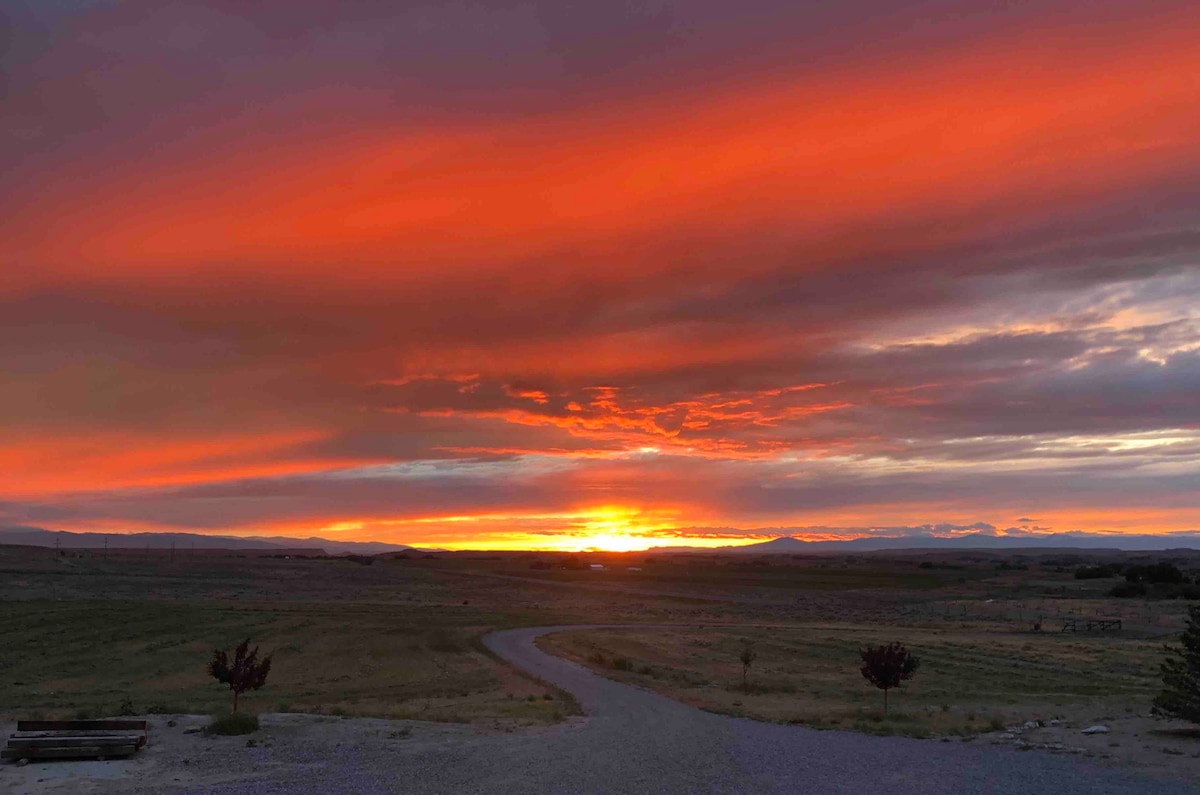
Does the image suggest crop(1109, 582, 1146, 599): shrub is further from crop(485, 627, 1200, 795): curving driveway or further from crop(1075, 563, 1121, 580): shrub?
crop(485, 627, 1200, 795): curving driveway

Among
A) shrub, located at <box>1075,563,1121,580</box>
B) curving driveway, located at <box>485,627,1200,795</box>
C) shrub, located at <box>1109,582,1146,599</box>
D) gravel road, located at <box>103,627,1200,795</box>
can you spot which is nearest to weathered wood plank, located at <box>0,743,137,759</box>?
gravel road, located at <box>103,627,1200,795</box>

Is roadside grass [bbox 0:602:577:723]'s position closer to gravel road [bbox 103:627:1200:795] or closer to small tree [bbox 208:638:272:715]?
small tree [bbox 208:638:272:715]

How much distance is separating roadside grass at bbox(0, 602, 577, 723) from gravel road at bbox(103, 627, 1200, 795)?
428 cm

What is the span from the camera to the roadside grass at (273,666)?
28.0 meters

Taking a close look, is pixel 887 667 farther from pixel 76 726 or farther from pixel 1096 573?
pixel 1096 573

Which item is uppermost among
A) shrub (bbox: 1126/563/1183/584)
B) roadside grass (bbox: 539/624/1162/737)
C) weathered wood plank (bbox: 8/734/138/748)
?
weathered wood plank (bbox: 8/734/138/748)

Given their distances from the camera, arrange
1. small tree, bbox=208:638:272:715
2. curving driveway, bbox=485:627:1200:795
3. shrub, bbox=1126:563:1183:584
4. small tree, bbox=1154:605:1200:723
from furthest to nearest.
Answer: shrub, bbox=1126:563:1183:584
small tree, bbox=208:638:272:715
small tree, bbox=1154:605:1200:723
curving driveway, bbox=485:627:1200:795

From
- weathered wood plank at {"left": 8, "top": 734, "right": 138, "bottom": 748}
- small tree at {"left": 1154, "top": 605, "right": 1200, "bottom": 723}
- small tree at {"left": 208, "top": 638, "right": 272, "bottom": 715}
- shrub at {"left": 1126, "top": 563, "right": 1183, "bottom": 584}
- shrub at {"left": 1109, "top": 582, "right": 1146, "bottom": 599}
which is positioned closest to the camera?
weathered wood plank at {"left": 8, "top": 734, "right": 138, "bottom": 748}

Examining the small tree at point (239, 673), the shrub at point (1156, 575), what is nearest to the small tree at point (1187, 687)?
the small tree at point (239, 673)

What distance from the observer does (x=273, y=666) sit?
4428 cm

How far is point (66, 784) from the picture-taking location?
51.2ft

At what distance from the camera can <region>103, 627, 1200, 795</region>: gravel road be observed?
1579cm

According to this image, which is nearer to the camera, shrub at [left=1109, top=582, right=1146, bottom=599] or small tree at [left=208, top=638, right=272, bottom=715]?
small tree at [left=208, top=638, right=272, bottom=715]

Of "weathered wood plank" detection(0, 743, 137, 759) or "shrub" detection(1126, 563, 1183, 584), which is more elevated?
"weathered wood plank" detection(0, 743, 137, 759)
